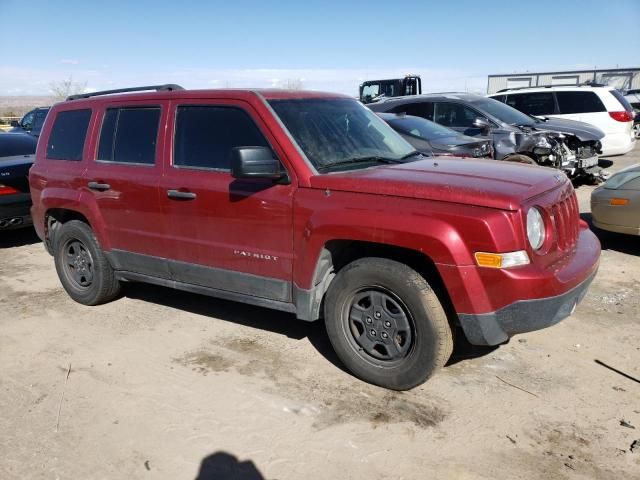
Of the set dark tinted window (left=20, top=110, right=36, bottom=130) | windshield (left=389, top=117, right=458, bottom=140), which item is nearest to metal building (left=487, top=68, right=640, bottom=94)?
dark tinted window (left=20, top=110, right=36, bottom=130)

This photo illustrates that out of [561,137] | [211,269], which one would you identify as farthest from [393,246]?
[561,137]

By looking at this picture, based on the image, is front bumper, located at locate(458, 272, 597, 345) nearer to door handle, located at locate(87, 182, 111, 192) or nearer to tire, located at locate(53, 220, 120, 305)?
door handle, located at locate(87, 182, 111, 192)

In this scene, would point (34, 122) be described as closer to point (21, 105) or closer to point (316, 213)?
point (316, 213)

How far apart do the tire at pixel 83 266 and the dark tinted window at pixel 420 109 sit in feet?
23.7

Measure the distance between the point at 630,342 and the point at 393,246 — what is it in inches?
83.8

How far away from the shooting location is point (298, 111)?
13.2ft

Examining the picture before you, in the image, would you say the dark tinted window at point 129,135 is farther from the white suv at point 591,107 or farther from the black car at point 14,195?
the white suv at point 591,107

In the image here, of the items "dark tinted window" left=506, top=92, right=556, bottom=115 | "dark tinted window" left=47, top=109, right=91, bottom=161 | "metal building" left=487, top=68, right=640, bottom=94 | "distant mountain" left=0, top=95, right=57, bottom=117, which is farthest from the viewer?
"distant mountain" left=0, top=95, right=57, bottom=117

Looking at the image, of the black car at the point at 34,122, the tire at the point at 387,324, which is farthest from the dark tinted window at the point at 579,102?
the black car at the point at 34,122

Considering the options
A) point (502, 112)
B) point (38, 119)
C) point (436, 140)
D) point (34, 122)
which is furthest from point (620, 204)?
point (34, 122)

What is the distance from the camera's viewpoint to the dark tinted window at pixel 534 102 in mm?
12700

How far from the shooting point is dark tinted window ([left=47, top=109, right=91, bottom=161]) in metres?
4.98

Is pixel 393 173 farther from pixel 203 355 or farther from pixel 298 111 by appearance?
pixel 203 355

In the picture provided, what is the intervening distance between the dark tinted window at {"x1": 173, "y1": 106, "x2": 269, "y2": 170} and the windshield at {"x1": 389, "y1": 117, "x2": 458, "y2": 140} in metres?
5.05
